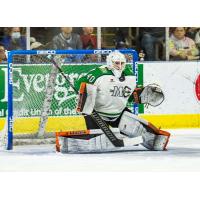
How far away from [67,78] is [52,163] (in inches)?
46.5

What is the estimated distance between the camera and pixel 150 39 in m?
6.19

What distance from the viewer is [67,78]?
5.14 metres

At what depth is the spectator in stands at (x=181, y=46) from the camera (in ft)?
20.5

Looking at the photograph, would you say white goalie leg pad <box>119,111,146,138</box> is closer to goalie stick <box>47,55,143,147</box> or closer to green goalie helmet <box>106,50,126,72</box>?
goalie stick <box>47,55,143,147</box>

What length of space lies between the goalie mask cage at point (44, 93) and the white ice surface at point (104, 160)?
276 mm

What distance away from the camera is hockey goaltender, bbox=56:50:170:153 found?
178 inches

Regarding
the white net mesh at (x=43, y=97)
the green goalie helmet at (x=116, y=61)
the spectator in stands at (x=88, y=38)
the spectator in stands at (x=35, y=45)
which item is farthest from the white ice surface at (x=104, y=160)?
the spectator in stands at (x=88, y=38)

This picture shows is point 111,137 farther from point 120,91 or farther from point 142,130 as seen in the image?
point 120,91

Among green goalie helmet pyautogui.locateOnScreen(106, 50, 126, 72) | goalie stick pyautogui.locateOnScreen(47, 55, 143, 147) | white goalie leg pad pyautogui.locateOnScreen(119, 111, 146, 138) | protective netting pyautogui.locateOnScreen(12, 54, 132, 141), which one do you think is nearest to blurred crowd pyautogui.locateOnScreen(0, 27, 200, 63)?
protective netting pyautogui.locateOnScreen(12, 54, 132, 141)

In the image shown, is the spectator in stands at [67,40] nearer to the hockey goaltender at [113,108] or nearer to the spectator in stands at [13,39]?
the spectator in stands at [13,39]

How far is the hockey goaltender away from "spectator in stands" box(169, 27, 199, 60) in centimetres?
157

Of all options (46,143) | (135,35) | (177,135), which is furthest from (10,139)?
(135,35)

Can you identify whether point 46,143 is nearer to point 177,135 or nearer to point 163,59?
point 177,135

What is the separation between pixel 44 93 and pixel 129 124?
831 mm
